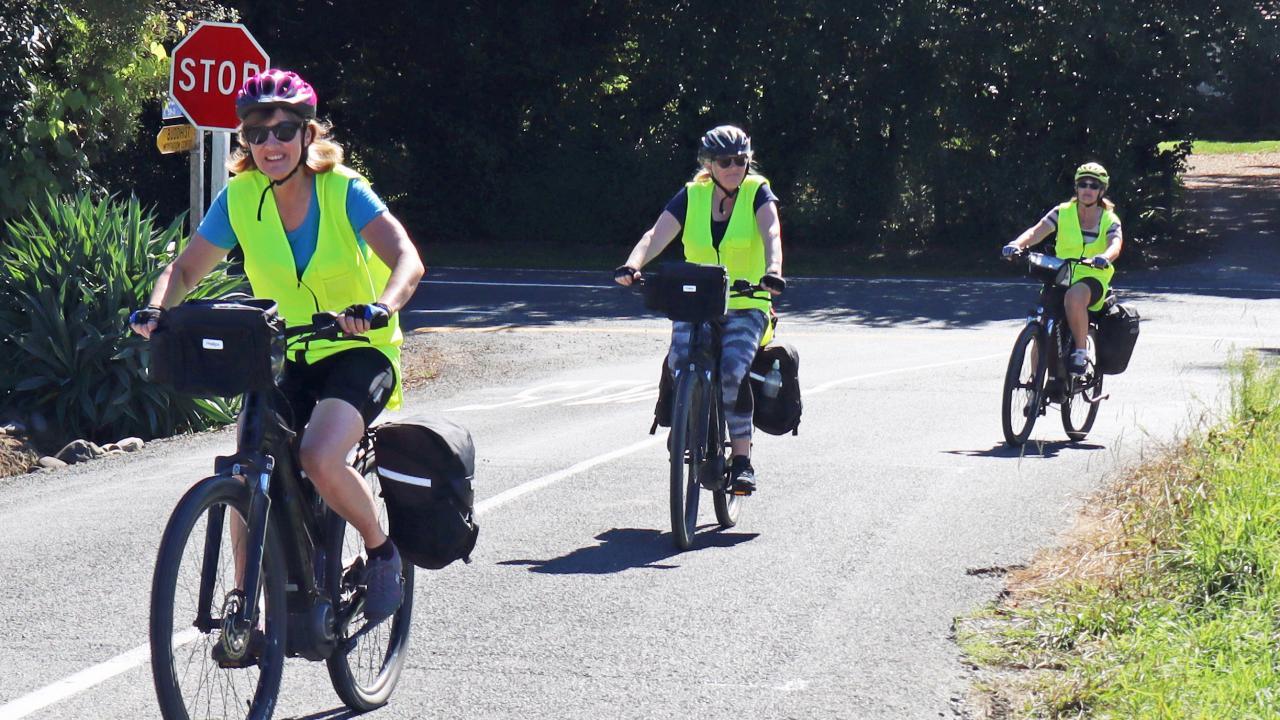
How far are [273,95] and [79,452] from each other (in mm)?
6518

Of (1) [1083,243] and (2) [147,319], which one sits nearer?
(2) [147,319]

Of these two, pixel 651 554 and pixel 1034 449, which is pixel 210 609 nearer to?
pixel 651 554

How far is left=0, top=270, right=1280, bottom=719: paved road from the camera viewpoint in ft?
17.0

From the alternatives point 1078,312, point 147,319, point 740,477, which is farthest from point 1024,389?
point 147,319

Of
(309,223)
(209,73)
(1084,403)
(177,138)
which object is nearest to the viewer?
(309,223)

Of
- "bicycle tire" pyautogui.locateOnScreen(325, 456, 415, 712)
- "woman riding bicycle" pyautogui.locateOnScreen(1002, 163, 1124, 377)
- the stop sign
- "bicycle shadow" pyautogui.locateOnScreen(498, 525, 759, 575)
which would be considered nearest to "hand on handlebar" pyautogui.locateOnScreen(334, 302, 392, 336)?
"bicycle tire" pyautogui.locateOnScreen(325, 456, 415, 712)

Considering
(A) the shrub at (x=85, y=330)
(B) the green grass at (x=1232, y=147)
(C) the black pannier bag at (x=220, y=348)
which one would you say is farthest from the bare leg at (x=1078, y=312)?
(B) the green grass at (x=1232, y=147)

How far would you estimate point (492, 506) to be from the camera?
8.23 m

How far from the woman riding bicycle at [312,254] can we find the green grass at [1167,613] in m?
2.10

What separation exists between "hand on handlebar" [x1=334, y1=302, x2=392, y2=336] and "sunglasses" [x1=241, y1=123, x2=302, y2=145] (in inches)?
26.8

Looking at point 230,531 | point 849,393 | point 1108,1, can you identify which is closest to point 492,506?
point 230,531

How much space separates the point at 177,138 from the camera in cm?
1196

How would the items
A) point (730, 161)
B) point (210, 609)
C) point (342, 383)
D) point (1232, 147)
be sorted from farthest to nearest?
point (1232, 147), point (730, 161), point (342, 383), point (210, 609)

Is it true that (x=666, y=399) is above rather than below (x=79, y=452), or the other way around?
above
